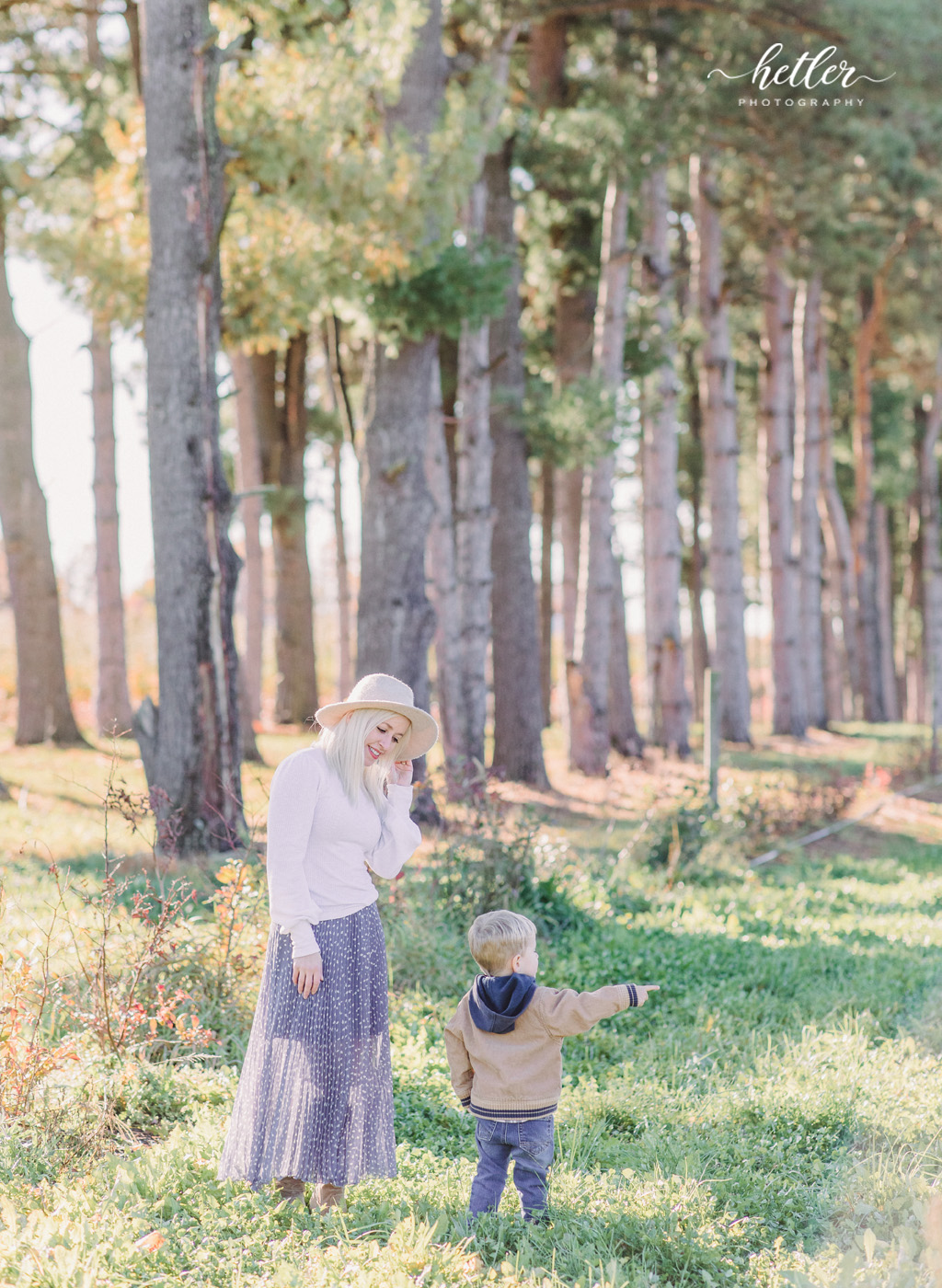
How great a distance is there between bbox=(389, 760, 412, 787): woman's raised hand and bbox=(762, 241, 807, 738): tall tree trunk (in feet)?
61.9

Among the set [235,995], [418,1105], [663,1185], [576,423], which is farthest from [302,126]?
[663,1185]

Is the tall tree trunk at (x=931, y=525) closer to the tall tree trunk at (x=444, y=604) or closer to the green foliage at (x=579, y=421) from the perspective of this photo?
the green foliage at (x=579, y=421)

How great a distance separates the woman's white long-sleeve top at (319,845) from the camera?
12.0 ft

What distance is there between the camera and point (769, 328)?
2197cm

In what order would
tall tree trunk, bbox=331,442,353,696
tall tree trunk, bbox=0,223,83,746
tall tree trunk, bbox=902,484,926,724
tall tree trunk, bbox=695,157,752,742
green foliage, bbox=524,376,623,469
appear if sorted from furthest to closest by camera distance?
tall tree trunk, bbox=902,484,926,724 → tall tree trunk, bbox=695,157,752,742 → tall tree trunk, bbox=331,442,353,696 → tall tree trunk, bbox=0,223,83,746 → green foliage, bbox=524,376,623,469

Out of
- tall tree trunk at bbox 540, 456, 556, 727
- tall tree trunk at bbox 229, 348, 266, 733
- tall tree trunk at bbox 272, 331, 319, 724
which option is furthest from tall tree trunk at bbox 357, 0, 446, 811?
tall tree trunk at bbox 540, 456, 556, 727

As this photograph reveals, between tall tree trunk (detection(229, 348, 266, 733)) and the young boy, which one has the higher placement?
tall tree trunk (detection(229, 348, 266, 733))

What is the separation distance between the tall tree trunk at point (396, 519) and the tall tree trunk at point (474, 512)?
203 cm

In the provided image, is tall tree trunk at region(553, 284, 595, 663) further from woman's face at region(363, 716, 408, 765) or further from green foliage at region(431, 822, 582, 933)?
woman's face at region(363, 716, 408, 765)

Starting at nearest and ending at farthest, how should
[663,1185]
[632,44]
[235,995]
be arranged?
[663,1185] → [235,995] → [632,44]

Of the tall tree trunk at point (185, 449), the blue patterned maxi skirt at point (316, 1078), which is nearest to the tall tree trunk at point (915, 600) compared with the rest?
the tall tree trunk at point (185, 449)

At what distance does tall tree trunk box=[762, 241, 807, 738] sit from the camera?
21.9 metres

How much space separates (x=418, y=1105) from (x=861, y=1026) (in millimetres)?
2408

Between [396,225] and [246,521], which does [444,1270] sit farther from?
[246,521]
